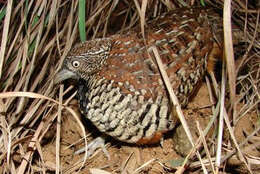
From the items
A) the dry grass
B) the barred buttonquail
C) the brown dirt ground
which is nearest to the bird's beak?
the barred buttonquail

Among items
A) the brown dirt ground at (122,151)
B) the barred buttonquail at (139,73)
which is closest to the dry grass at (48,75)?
the brown dirt ground at (122,151)

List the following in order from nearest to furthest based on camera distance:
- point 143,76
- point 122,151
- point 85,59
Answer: point 143,76 < point 85,59 < point 122,151

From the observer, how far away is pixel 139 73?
270 centimetres

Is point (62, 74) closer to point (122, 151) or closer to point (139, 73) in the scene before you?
point (139, 73)

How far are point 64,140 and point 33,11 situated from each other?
1015 mm

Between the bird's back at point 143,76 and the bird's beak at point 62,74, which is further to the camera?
the bird's beak at point 62,74

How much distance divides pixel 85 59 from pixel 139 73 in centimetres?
39

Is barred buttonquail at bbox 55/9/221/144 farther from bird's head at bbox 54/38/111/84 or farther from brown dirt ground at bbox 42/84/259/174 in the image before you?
brown dirt ground at bbox 42/84/259/174

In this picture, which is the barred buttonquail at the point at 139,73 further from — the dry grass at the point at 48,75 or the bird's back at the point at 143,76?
the dry grass at the point at 48,75

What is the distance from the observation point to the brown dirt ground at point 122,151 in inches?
115

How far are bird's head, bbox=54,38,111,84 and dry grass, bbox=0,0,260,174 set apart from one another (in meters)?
0.12

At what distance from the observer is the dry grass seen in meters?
2.65

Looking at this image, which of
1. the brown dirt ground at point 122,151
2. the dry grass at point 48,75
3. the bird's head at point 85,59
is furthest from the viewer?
the brown dirt ground at point 122,151

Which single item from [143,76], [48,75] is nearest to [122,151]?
[143,76]
